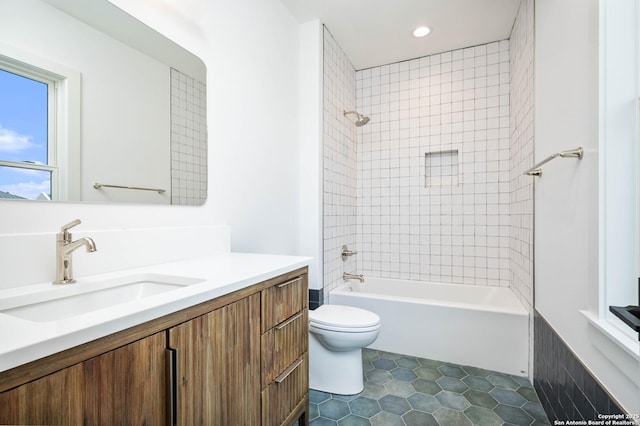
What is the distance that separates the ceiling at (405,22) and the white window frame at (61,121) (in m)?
1.70

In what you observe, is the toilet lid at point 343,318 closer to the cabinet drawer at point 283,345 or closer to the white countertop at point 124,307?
the cabinet drawer at point 283,345

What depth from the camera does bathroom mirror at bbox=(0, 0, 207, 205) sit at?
875 mm

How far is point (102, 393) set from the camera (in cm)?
61

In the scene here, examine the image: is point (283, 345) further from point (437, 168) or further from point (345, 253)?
point (437, 168)

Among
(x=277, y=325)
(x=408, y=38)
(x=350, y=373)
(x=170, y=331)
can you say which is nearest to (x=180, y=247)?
(x=277, y=325)

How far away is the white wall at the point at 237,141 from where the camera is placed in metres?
1.04

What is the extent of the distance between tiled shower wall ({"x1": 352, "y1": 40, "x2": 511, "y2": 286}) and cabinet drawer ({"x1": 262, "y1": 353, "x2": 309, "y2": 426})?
1.87 m

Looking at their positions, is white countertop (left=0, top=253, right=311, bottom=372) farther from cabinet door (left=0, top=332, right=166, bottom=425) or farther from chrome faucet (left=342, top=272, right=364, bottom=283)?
chrome faucet (left=342, top=272, right=364, bottom=283)

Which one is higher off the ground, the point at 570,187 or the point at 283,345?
the point at 570,187

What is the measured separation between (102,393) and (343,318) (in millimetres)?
1384

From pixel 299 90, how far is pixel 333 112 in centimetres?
36

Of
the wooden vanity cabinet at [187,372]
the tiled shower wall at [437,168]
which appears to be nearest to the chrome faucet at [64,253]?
the wooden vanity cabinet at [187,372]

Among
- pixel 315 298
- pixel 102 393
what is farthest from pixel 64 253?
pixel 315 298

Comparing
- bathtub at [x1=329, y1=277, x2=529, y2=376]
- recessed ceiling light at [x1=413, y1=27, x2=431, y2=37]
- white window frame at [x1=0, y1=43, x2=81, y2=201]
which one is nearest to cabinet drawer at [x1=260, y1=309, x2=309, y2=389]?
white window frame at [x1=0, y1=43, x2=81, y2=201]
